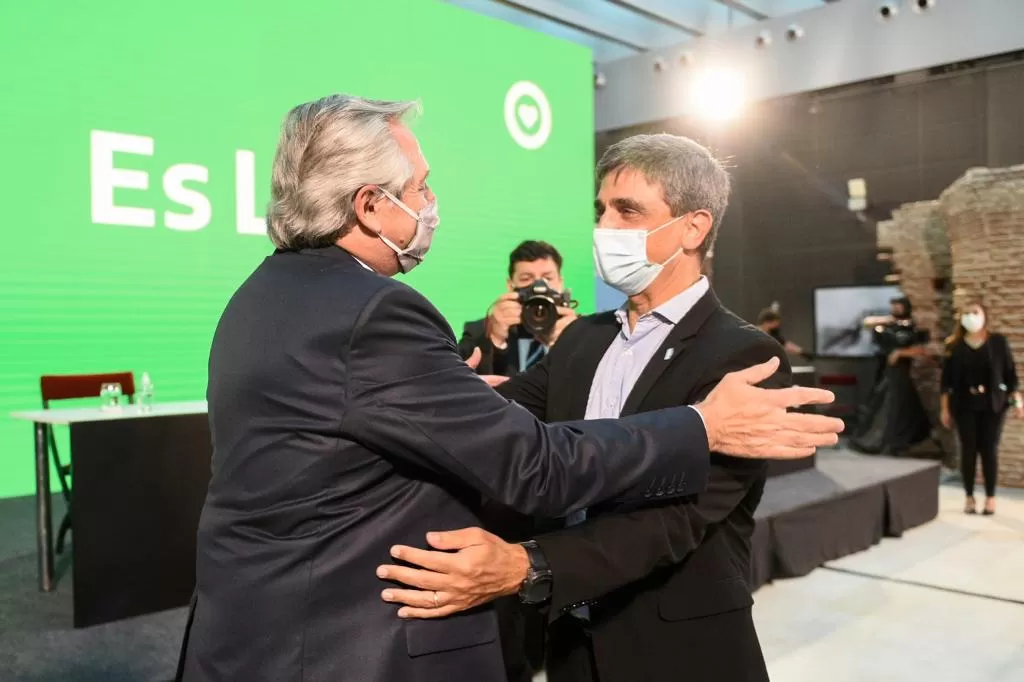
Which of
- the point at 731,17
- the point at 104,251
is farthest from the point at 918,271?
the point at 104,251

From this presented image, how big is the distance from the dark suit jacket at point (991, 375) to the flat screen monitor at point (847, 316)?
12.3 feet

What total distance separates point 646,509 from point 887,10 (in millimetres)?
9085

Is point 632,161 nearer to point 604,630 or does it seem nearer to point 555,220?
point 604,630

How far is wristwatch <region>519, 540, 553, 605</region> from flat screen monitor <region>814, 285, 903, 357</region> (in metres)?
9.78

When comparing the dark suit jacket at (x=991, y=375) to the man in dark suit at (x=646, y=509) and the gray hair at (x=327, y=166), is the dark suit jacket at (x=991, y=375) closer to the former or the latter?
the man in dark suit at (x=646, y=509)

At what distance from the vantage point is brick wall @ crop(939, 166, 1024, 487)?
7301 mm

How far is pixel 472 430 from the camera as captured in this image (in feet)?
3.42

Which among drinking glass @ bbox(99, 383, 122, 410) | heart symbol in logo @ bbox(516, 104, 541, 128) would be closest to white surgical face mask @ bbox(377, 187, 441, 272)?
drinking glass @ bbox(99, 383, 122, 410)

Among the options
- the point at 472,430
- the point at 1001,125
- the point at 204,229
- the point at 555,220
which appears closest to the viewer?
the point at 472,430

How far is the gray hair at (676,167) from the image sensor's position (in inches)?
61.9

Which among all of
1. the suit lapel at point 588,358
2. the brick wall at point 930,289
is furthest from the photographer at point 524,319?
the brick wall at point 930,289

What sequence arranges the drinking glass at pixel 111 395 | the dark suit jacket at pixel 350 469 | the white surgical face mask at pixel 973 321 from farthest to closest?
the white surgical face mask at pixel 973 321
the drinking glass at pixel 111 395
the dark suit jacket at pixel 350 469

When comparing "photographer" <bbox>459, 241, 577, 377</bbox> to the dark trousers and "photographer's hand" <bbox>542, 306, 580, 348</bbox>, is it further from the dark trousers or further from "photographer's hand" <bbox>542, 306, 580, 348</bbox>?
the dark trousers

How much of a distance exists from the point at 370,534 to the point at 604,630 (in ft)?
1.84
